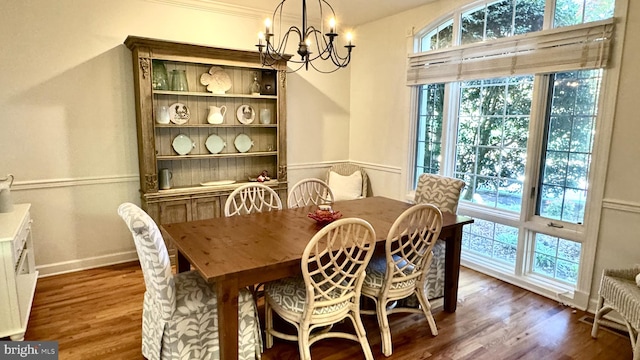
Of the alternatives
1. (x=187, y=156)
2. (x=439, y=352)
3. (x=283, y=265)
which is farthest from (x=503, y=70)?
(x=187, y=156)

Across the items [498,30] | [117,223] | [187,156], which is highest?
[498,30]

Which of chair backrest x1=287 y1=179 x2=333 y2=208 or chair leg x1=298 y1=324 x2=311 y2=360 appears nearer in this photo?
chair leg x1=298 y1=324 x2=311 y2=360

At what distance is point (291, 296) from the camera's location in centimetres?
218

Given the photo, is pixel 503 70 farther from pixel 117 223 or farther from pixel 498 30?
pixel 117 223

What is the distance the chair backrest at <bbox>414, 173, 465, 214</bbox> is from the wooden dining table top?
0.26 metres

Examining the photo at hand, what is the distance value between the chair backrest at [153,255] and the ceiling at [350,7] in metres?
2.80

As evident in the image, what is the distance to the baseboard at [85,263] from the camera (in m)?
3.46

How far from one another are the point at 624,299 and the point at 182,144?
3.77 m

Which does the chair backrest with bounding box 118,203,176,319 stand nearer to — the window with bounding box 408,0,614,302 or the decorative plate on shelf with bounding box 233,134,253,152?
the decorative plate on shelf with bounding box 233,134,253,152

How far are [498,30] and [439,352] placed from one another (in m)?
2.80

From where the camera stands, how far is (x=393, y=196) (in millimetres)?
4523

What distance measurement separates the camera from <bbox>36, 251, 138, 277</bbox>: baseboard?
346 cm

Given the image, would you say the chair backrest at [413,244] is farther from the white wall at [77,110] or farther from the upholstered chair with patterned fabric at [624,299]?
the white wall at [77,110]

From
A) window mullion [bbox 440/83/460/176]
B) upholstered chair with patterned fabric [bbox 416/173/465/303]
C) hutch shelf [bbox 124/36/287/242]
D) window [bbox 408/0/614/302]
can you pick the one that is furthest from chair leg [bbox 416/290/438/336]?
hutch shelf [bbox 124/36/287/242]
